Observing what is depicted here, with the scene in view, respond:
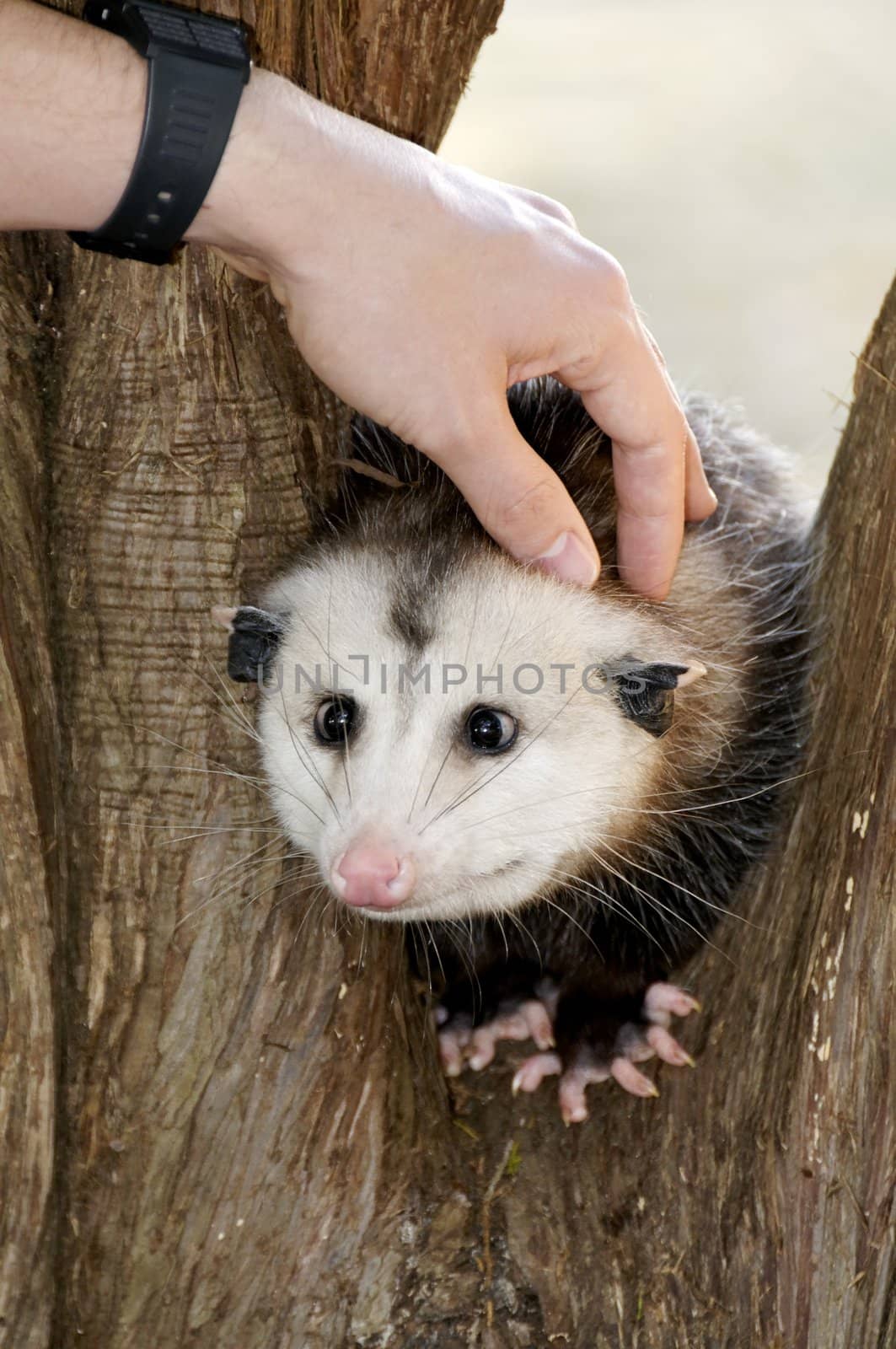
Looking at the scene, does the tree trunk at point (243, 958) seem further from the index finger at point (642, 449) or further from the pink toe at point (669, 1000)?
the index finger at point (642, 449)

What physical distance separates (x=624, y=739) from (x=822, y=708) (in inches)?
9.6

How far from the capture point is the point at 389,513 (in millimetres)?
1725

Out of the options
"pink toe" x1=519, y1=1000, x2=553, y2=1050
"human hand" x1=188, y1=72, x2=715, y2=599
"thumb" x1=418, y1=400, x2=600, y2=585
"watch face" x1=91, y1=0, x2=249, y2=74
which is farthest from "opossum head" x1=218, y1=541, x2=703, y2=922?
"watch face" x1=91, y1=0, x2=249, y2=74

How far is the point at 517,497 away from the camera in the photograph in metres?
1.38

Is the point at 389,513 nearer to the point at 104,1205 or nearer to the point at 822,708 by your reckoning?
the point at 822,708

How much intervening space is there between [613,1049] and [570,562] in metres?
0.68

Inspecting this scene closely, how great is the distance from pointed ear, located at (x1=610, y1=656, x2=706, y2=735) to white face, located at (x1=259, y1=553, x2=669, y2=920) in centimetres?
2

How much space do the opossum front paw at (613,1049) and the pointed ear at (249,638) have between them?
2.23 ft

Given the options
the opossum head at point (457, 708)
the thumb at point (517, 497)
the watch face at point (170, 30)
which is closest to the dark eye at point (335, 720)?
the opossum head at point (457, 708)

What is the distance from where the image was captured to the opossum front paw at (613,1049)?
1.71 m

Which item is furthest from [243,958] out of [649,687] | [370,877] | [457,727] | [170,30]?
[170,30]

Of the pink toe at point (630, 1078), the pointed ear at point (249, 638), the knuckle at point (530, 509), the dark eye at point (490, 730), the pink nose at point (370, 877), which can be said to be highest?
the knuckle at point (530, 509)

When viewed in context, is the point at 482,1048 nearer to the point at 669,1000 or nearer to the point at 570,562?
the point at 669,1000

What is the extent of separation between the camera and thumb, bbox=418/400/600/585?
132 cm
